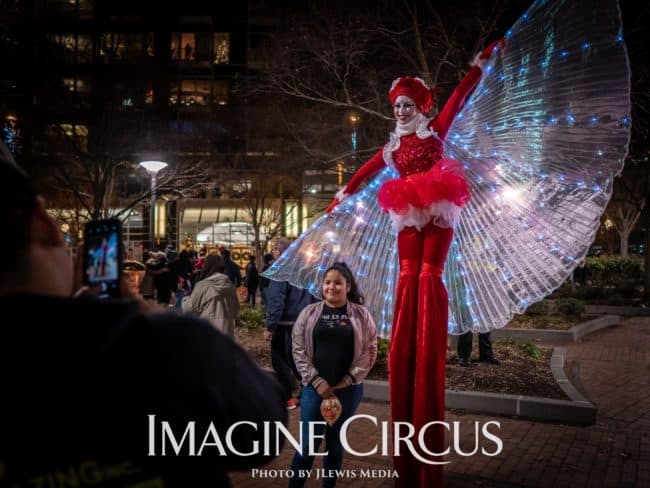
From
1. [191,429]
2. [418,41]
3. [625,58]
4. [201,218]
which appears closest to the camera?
[191,429]

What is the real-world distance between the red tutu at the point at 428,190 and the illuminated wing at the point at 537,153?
1.59ft

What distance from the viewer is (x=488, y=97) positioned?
4.16 m

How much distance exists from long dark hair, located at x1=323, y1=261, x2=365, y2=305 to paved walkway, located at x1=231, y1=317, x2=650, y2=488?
151 cm

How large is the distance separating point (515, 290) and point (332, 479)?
1.97 m

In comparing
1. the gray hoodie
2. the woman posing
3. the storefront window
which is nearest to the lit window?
the storefront window

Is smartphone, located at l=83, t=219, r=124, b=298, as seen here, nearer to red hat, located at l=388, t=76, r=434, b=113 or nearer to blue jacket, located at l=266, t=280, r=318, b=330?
red hat, located at l=388, t=76, r=434, b=113

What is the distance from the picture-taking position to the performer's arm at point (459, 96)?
12.7 feet

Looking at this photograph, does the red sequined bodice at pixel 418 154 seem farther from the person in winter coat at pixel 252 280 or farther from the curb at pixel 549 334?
the person in winter coat at pixel 252 280

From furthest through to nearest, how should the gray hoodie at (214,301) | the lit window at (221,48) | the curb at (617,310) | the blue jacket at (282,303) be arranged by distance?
the lit window at (221,48), the curb at (617,310), the blue jacket at (282,303), the gray hoodie at (214,301)

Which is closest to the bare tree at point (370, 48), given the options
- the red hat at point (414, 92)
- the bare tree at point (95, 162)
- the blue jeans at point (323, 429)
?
the red hat at point (414, 92)

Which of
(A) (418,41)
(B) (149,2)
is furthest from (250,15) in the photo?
(A) (418,41)

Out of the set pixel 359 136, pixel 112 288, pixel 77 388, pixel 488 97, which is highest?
pixel 359 136

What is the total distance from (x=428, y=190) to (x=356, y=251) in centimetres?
118

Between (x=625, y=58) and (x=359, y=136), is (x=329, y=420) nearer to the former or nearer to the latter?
(x=625, y=58)
